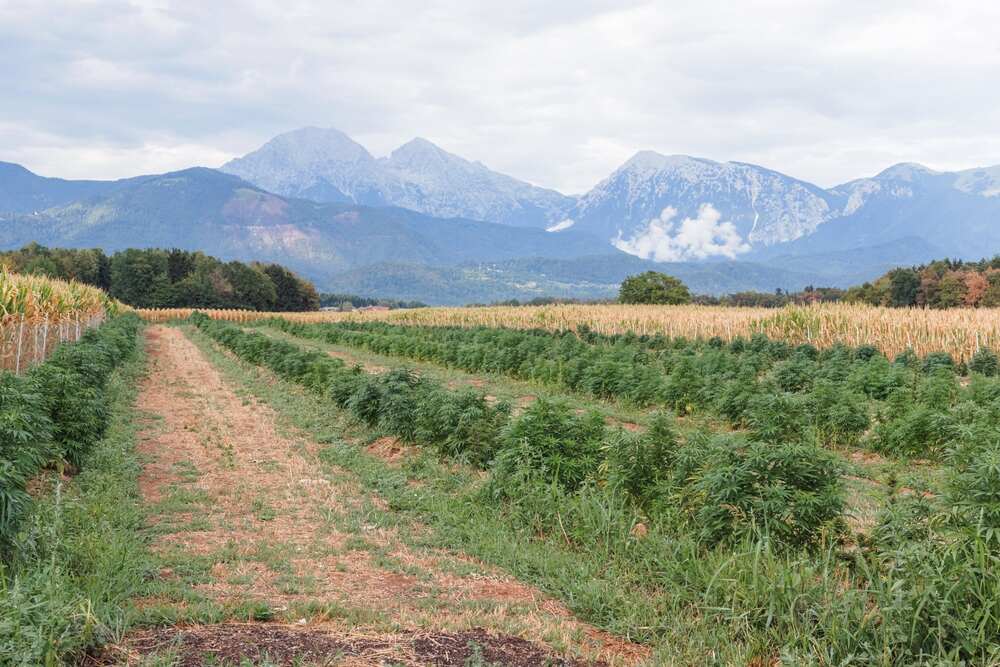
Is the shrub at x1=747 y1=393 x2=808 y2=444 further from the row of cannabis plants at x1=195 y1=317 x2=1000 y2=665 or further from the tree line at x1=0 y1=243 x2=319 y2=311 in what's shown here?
the tree line at x1=0 y1=243 x2=319 y2=311

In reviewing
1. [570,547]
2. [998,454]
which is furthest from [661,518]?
[998,454]

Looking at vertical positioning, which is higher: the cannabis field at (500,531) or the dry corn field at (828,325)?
the dry corn field at (828,325)

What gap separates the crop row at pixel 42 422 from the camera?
5.94 meters

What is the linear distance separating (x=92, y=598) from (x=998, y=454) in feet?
21.9

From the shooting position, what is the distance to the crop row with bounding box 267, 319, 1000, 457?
10562 mm

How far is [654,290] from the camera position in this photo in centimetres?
8175

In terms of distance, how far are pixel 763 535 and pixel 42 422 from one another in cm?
807

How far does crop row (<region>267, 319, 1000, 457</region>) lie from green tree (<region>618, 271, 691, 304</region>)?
52570 millimetres

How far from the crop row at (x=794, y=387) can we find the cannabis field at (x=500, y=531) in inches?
3.5

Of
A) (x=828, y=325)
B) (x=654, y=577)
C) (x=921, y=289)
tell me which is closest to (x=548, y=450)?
(x=654, y=577)

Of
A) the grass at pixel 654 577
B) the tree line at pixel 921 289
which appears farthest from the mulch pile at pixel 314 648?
the tree line at pixel 921 289

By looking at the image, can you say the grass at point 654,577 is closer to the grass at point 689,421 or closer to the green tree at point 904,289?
the grass at point 689,421

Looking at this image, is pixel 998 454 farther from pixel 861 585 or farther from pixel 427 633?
pixel 427 633

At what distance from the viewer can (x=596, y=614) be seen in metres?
6.11
